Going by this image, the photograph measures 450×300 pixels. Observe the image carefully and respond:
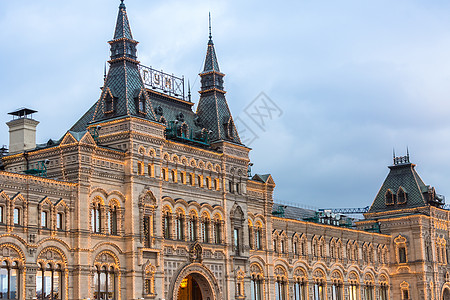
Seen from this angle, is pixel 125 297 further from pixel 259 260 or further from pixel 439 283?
pixel 439 283

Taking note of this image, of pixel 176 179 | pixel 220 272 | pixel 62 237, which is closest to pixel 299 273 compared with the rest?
pixel 220 272

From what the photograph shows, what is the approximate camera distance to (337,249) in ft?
388

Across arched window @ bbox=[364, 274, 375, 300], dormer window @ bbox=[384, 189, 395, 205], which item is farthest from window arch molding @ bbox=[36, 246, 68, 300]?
dormer window @ bbox=[384, 189, 395, 205]

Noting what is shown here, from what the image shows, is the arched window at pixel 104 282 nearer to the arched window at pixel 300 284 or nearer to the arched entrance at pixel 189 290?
the arched entrance at pixel 189 290

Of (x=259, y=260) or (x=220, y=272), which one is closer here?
(x=220, y=272)

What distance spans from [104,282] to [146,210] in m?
8.71

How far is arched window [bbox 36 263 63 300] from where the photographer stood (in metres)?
69.8

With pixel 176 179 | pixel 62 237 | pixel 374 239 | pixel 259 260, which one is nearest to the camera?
pixel 62 237

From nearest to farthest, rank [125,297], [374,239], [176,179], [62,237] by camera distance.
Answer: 1. [62,237]
2. [125,297]
3. [176,179]
4. [374,239]

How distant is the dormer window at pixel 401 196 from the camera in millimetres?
132750

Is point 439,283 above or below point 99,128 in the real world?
below

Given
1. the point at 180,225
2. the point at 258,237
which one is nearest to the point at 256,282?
the point at 258,237

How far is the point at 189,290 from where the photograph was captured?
9112cm

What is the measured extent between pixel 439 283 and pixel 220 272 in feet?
185
